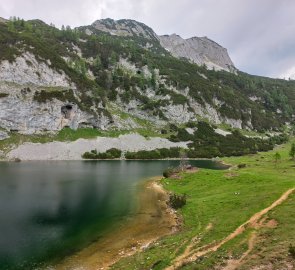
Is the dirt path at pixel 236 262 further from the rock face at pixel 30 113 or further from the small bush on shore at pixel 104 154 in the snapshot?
the rock face at pixel 30 113

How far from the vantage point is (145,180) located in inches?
3588

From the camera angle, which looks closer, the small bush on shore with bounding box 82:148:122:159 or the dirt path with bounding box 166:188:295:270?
the dirt path with bounding box 166:188:295:270

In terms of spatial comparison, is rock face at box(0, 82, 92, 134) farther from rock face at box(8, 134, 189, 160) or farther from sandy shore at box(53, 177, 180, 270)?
sandy shore at box(53, 177, 180, 270)

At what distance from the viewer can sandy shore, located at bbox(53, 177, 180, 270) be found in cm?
3334

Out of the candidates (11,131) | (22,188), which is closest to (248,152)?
(11,131)

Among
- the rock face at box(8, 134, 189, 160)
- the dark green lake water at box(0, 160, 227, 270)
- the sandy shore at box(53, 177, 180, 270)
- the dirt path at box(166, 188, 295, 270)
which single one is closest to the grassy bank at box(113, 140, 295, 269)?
the dirt path at box(166, 188, 295, 270)

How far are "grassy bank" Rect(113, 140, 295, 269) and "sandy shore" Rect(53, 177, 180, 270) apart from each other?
206cm

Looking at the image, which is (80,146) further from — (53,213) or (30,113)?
(53,213)

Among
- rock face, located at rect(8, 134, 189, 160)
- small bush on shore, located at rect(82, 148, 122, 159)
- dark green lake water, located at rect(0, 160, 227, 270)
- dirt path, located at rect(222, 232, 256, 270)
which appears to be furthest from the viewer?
small bush on shore, located at rect(82, 148, 122, 159)

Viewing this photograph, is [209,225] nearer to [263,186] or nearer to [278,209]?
[278,209]

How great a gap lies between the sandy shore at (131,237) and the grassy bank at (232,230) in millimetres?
2058

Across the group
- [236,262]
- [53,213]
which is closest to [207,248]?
[236,262]

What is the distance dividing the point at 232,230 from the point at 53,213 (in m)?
30.6

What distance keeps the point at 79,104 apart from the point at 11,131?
1807 inches
